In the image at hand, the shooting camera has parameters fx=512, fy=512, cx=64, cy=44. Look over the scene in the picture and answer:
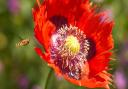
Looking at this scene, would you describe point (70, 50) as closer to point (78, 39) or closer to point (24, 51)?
point (78, 39)

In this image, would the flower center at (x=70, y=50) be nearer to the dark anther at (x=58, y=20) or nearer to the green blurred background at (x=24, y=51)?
the dark anther at (x=58, y=20)

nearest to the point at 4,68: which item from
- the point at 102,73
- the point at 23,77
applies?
the point at 23,77

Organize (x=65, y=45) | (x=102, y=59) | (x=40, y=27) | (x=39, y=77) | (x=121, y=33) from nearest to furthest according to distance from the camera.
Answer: (x=40, y=27) → (x=102, y=59) → (x=65, y=45) → (x=39, y=77) → (x=121, y=33)

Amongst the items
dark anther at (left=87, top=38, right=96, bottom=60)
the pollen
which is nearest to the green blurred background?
dark anther at (left=87, top=38, right=96, bottom=60)

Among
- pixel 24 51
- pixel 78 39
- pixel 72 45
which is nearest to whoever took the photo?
pixel 72 45

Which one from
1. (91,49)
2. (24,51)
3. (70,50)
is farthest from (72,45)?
(24,51)

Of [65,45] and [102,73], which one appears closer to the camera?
[102,73]

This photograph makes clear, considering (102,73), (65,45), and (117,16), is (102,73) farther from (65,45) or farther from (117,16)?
(117,16)
